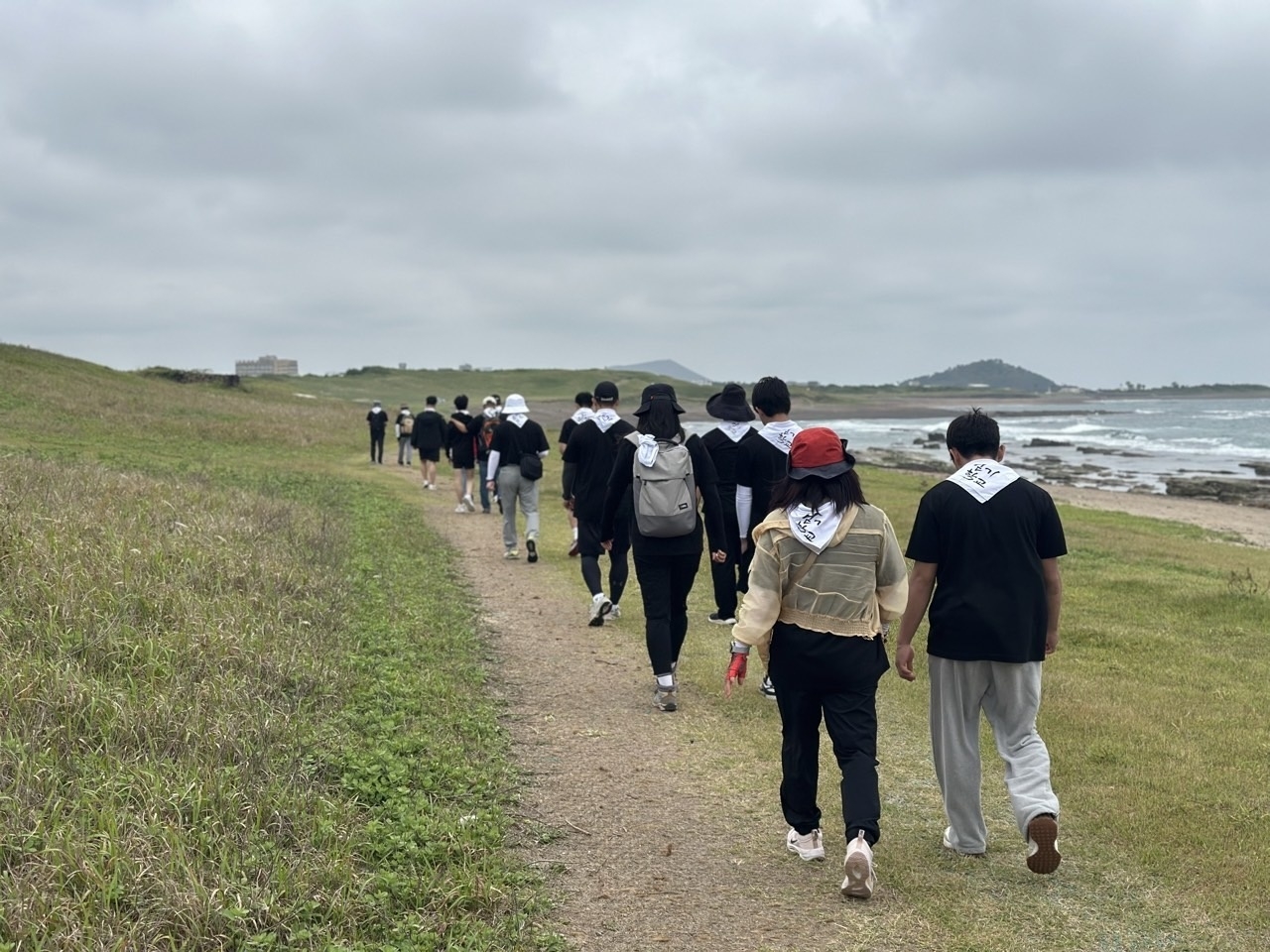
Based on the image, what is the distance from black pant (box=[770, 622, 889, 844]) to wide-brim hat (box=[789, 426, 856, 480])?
66 centimetres

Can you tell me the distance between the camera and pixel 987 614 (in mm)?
4637

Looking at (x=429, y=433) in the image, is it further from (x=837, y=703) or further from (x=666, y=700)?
(x=837, y=703)

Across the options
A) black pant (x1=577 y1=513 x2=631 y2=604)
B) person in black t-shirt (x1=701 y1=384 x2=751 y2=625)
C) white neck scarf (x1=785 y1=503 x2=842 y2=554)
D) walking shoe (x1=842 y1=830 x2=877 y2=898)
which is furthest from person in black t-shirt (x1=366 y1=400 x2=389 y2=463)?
walking shoe (x1=842 y1=830 x2=877 y2=898)

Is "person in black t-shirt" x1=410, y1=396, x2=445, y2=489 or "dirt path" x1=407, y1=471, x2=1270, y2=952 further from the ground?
"person in black t-shirt" x1=410, y1=396, x2=445, y2=489

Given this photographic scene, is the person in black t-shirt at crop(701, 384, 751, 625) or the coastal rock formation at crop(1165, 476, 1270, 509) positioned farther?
the coastal rock formation at crop(1165, 476, 1270, 509)

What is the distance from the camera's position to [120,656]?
6398 millimetres

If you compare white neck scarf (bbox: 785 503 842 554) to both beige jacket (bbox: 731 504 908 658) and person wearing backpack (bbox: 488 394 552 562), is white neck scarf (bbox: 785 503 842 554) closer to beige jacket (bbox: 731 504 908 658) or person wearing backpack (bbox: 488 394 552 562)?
beige jacket (bbox: 731 504 908 658)

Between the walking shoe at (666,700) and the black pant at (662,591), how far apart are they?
0.39ft

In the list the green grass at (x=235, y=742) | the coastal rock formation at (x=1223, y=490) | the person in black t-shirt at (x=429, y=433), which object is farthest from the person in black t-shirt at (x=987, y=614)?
the coastal rock formation at (x=1223, y=490)

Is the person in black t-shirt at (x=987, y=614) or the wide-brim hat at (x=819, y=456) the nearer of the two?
the wide-brim hat at (x=819, y=456)

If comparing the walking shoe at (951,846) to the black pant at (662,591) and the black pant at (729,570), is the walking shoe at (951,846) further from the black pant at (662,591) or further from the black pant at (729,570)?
the black pant at (729,570)

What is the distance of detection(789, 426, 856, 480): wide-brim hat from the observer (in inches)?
178

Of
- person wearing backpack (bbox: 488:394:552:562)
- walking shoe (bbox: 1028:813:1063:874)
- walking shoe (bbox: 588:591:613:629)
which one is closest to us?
walking shoe (bbox: 1028:813:1063:874)

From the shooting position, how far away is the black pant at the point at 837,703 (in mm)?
4504
